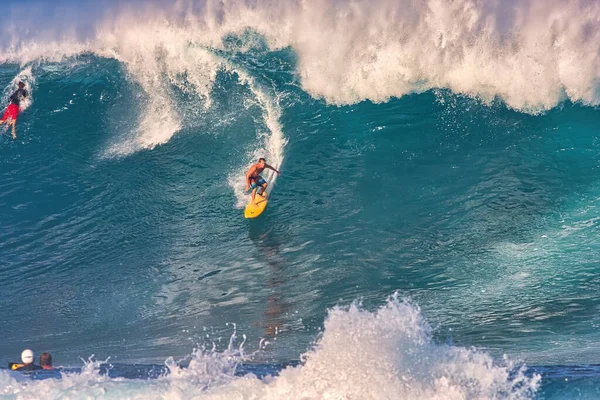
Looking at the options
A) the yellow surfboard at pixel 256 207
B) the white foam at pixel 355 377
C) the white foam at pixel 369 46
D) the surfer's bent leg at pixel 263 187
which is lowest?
the white foam at pixel 355 377

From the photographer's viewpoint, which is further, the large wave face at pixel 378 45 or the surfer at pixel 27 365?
the large wave face at pixel 378 45

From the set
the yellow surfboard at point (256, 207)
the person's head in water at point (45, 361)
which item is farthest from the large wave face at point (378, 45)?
the person's head in water at point (45, 361)

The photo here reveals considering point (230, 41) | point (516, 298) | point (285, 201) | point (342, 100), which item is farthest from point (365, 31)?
point (516, 298)

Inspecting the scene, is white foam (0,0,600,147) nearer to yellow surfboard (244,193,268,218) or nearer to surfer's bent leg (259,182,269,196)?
surfer's bent leg (259,182,269,196)

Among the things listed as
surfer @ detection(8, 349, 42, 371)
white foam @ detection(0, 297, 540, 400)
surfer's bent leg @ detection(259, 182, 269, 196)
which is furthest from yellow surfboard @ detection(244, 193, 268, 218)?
white foam @ detection(0, 297, 540, 400)

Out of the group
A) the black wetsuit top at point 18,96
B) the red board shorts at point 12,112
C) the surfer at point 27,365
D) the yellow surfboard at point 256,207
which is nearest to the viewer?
the surfer at point 27,365

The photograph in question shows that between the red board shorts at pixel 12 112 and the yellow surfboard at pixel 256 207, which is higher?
the red board shorts at pixel 12 112

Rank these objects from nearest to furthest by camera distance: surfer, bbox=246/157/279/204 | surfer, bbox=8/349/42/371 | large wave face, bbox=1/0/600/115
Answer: surfer, bbox=8/349/42/371
surfer, bbox=246/157/279/204
large wave face, bbox=1/0/600/115

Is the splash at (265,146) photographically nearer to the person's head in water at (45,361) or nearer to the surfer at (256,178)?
the surfer at (256,178)
